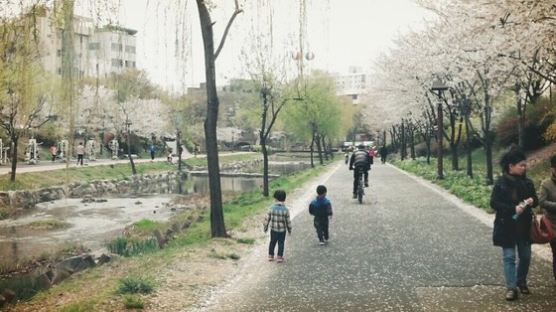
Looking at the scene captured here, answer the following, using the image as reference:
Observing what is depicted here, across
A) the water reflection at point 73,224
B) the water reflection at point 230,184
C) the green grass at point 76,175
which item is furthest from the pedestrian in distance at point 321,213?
the water reflection at point 230,184

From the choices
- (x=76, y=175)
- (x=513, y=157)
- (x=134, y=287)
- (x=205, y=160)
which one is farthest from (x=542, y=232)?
(x=205, y=160)

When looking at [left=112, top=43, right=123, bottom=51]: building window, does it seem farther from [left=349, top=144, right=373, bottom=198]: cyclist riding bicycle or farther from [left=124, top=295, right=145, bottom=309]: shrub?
[left=349, top=144, right=373, bottom=198]: cyclist riding bicycle

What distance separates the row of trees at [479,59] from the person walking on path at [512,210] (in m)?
4.43

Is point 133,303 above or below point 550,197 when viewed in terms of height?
below

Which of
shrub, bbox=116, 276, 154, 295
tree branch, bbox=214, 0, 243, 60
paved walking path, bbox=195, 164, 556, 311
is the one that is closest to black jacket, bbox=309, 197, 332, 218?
paved walking path, bbox=195, 164, 556, 311

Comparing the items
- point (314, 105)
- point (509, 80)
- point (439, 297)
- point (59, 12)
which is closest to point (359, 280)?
point (439, 297)

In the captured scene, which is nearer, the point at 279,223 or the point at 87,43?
the point at 87,43

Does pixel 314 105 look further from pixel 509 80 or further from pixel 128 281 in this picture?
pixel 128 281

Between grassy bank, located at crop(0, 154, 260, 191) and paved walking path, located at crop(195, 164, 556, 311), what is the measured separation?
11929 millimetres

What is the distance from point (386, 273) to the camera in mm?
8992

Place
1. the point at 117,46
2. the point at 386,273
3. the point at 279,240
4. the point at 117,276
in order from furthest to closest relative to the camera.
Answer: the point at 279,240
the point at 117,276
the point at 117,46
the point at 386,273

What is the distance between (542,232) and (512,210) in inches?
21.5

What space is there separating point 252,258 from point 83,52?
510cm

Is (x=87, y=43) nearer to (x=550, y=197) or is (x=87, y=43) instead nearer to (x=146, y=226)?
(x=550, y=197)
